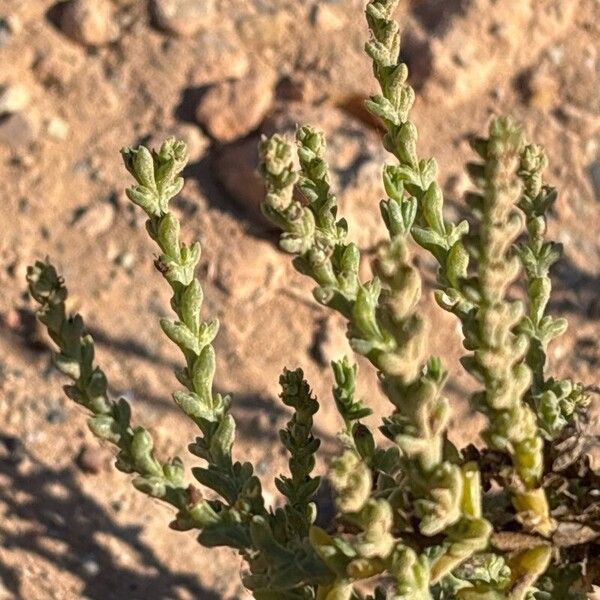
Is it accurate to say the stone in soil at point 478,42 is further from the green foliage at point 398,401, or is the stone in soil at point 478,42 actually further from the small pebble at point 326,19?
the green foliage at point 398,401

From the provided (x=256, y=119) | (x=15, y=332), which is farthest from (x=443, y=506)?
(x=256, y=119)

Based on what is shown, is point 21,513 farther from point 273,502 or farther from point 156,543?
point 273,502

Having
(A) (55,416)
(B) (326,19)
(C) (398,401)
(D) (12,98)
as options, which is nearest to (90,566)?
(A) (55,416)

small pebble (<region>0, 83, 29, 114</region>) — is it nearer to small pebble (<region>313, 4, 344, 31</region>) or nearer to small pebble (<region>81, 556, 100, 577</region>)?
small pebble (<region>313, 4, 344, 31</region>)

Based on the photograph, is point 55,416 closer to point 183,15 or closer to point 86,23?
point 86,23

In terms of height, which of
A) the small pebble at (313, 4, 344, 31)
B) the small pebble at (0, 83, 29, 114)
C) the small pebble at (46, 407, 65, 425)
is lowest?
the small pebble at (46, 407, 65, 425)

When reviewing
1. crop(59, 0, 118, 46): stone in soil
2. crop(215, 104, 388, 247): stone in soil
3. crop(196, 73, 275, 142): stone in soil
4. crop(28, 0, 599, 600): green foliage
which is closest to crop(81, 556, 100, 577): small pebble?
crop(28, 0, 599, 600): green foliage
